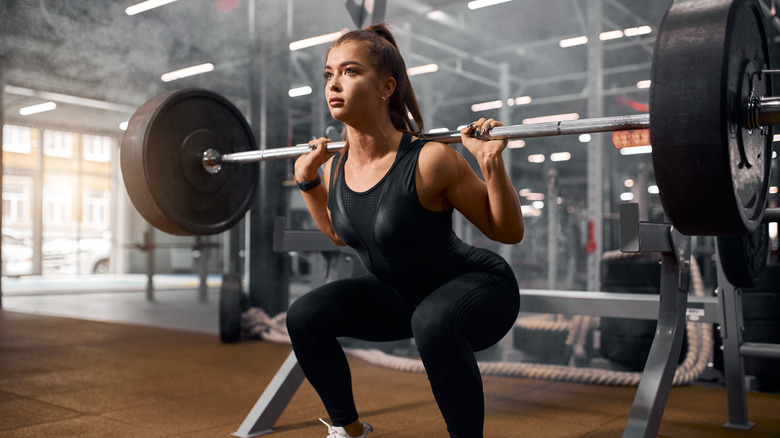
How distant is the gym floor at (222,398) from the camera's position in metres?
1.80

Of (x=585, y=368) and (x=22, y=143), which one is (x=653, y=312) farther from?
(x=22, y=143)

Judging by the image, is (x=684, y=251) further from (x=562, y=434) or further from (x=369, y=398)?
A: (x=369, y=398)

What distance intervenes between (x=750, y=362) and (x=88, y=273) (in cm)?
1031

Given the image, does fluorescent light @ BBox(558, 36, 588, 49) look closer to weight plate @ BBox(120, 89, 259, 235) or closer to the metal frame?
the metal frame

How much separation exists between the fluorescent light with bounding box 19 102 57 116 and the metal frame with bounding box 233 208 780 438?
16.6ft

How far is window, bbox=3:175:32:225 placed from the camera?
8453 mm

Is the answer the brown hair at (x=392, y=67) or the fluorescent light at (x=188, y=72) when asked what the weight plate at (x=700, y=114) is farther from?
the fluorescent light at (x=188, y=72)

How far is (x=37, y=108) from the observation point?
6297 mm

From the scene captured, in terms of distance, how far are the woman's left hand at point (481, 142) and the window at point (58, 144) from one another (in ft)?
28.0

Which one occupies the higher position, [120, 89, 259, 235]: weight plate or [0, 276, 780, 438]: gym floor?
[120, 89, 259, 235]: weight plate

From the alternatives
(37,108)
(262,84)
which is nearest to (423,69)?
(262,84)

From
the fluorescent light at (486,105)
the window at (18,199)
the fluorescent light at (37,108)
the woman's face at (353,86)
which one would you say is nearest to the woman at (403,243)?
the woman's face at (353,86)

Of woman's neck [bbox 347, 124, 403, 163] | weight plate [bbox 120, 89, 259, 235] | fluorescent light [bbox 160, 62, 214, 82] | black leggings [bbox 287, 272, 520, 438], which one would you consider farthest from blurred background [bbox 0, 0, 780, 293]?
black leggings [bbox 287, 272, 520, 438]

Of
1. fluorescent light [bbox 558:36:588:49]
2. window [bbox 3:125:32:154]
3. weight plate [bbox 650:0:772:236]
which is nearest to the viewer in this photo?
weight plate [bbox 650:0:772:236]
